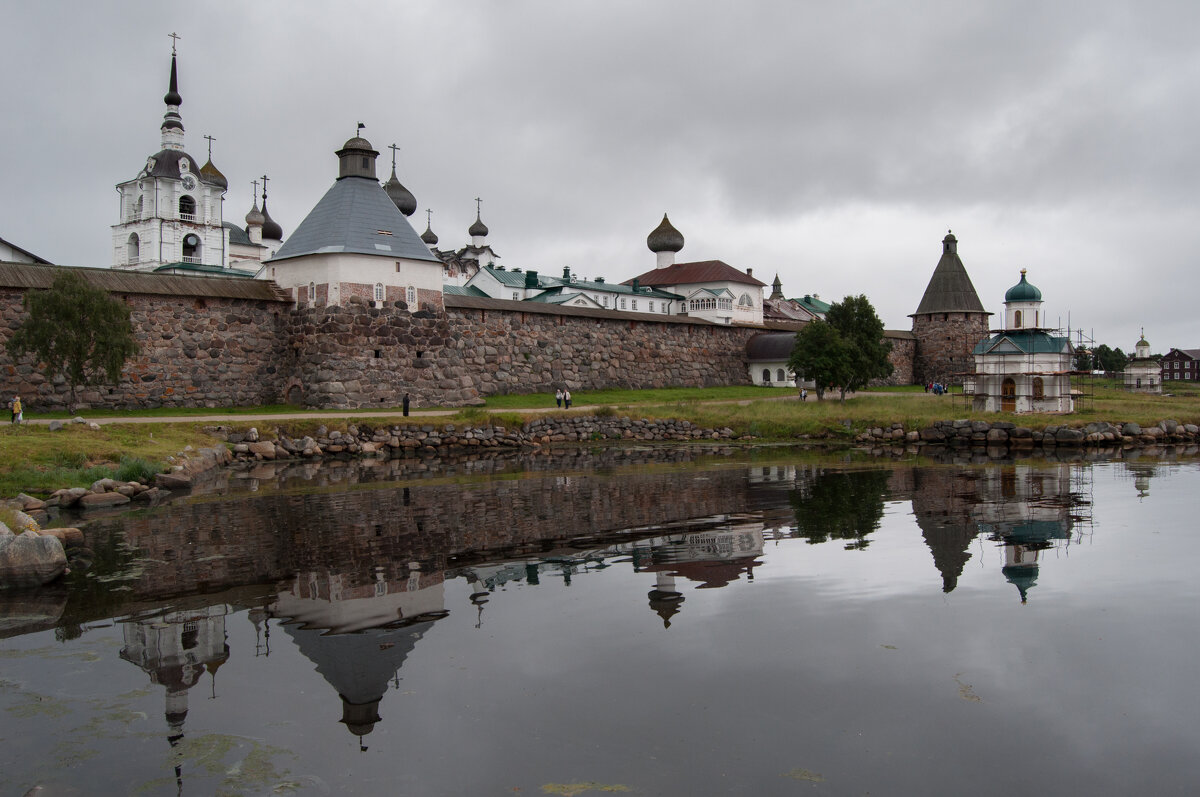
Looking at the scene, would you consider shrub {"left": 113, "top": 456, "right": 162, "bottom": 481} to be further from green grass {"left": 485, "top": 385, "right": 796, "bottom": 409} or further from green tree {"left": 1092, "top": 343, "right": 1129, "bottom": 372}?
green tree {"left": 1092, "top": 343, "right": 1129, "bottom": 372}

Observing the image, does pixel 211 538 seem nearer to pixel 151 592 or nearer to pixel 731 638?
pixel 151 592

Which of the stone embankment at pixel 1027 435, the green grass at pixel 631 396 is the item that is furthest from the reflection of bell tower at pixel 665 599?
the green grass at pixel 631 396

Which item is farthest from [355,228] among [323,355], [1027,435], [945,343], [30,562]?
[945,343]

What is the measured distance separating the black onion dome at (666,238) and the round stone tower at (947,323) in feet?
53.7

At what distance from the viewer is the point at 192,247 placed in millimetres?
50625

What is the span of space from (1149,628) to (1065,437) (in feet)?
57.5

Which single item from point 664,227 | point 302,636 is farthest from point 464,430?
point 664,227

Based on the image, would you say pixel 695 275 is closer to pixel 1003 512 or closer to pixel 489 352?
pixel 489 352

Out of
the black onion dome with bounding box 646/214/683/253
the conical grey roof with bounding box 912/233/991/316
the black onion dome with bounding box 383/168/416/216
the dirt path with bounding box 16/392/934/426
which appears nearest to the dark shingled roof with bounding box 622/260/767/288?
the black onion dome with bounding box 646/214/683/253

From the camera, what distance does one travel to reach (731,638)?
6.68 meters

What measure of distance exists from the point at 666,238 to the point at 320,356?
36.6m

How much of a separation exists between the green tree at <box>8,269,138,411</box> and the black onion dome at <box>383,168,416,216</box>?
27533 millimetres

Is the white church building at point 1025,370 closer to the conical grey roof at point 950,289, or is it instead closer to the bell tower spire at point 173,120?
the conical grey roof at point 950,289

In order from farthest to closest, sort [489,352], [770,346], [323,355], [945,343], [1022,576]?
1. [945,343]
2. [770,346]
3. [489,352]
4. [323,355]
5. [1022,576]
